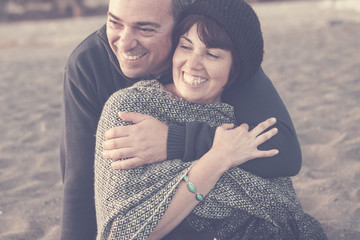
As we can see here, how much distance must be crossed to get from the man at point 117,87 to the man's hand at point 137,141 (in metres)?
Result: 0.36

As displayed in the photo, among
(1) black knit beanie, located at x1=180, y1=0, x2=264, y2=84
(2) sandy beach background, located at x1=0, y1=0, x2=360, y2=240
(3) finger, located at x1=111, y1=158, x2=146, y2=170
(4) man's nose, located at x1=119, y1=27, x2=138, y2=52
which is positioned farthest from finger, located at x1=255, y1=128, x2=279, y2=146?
(2) sandy beach background, located at x1=0, y1=0, x2=360, y2=240

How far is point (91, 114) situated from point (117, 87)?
0.67ft

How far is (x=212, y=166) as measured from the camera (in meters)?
1.99

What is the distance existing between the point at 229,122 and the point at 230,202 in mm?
408

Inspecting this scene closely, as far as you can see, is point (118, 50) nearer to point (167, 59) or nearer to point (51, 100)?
point (167, 59)

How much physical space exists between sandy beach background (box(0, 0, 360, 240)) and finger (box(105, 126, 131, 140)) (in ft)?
4.14

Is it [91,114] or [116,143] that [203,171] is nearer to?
[116,143]

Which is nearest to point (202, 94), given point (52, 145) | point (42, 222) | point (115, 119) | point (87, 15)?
point (115, 119)

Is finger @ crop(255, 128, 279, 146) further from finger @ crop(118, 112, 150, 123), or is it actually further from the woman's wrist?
finger @ crop(118, 112, 150, 123)

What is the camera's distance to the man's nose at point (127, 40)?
238 centimetres

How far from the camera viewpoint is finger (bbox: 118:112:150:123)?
2016mm

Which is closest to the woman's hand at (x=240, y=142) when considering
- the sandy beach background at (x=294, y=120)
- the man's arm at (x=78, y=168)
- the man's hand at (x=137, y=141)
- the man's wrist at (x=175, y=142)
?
the man's wrist at (x=175, y=142)

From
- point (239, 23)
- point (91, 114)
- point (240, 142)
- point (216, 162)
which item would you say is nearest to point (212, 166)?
point (216, 162)

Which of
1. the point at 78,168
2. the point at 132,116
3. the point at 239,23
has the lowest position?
the point at 78,168
